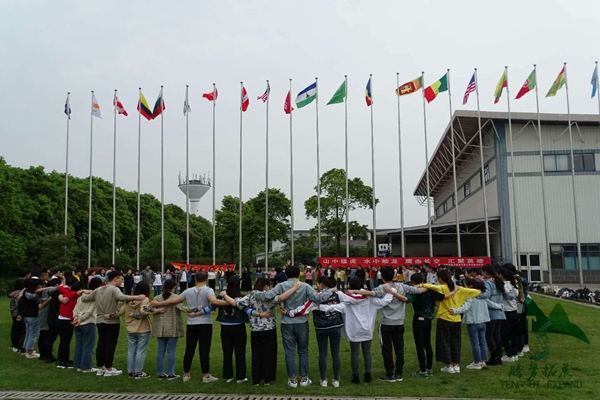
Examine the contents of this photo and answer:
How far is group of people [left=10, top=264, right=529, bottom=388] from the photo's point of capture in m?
6.37

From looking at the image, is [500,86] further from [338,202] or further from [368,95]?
[338,202]

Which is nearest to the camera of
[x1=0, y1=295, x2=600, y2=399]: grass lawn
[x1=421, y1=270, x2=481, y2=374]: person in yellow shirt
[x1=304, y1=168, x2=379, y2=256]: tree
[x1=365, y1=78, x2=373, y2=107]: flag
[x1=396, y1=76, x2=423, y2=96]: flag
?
[x1=0, y1=295, x2=600, y2=399]: grass lawn

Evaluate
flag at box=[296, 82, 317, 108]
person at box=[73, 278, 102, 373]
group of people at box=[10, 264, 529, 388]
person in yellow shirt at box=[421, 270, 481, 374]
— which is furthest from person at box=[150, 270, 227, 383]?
flag at box=[296, 82, 317, 108]

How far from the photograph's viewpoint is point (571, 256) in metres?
27.3

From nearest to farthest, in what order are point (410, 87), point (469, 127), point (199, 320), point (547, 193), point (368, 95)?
1. point (199, 320)
2. point (410, 87)
3. point (368, 95)
4. point (547, 193)
5. point (469, 127)

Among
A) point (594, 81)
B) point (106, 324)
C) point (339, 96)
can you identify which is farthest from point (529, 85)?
point (106, 324)

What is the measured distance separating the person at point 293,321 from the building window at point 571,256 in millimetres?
25719

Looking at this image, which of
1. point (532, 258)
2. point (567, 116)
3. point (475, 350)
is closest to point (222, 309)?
point (475, 350)

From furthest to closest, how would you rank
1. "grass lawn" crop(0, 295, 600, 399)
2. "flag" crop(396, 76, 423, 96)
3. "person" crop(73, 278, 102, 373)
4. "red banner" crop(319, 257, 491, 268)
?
"flag" crop(396, 76, 423, 96) → "red banner" crop(319, 257, 491, 268) → "person" crop(73, 278, 102, 373) → "grass lawn" crop(0, 295, 600, 399)

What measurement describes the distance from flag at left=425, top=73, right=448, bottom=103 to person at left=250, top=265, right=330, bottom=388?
19.9 metres

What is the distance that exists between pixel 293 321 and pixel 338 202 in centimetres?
2876

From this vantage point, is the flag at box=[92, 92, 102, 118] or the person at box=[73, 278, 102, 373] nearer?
the person at box=[73, 278, 102, 373]

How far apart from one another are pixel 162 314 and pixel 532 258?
86.5 feet

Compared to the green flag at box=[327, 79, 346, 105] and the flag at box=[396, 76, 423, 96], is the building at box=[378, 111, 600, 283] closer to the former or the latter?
the flag at box=[396, 76, 423, 96]
